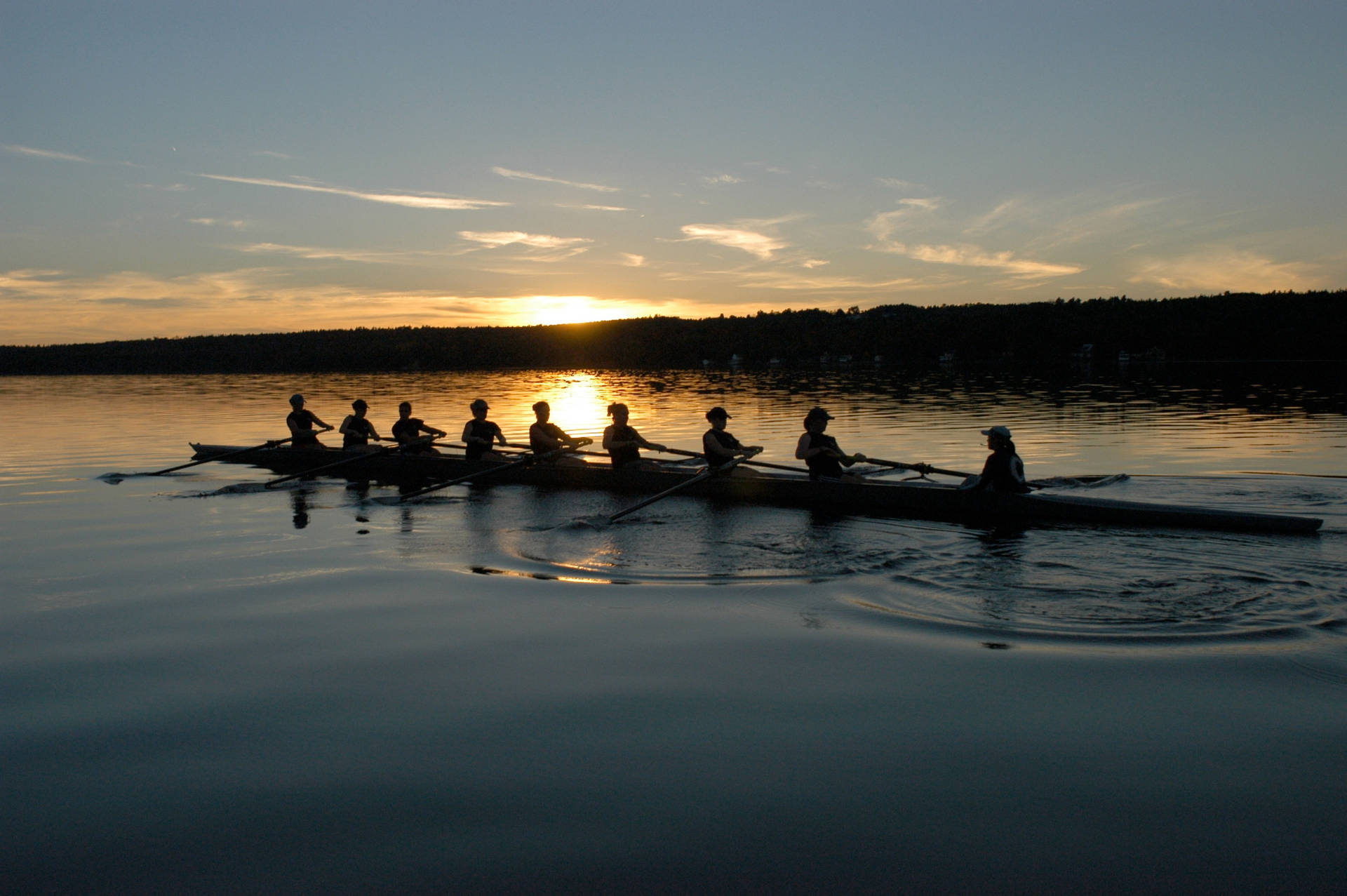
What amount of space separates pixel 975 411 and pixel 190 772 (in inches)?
1128

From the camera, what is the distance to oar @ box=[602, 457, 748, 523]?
39.1 ft

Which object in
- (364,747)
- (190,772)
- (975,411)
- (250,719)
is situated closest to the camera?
(190,772)

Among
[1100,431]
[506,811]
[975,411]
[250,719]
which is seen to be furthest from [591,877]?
[975,411]

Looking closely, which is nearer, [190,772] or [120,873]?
[120,873]

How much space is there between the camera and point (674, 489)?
41.5 ft

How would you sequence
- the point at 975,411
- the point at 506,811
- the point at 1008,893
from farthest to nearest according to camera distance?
the point at 975,411, the point at 506,811, the point at 1008,893

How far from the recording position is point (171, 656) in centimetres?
675

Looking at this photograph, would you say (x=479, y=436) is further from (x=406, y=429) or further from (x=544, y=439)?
(x=406, y=429)

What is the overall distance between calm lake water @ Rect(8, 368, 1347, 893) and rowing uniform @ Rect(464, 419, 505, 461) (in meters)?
4.06

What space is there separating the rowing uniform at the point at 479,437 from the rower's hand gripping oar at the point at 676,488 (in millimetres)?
4456

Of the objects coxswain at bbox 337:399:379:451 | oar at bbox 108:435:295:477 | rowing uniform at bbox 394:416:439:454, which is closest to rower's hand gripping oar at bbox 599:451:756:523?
rowing uniform at bbox 394:416:439:454

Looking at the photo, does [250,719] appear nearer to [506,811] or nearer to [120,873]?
[120,873]

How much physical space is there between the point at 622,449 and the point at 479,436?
10.7 ft

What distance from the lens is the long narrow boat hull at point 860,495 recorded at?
10.2 metres
